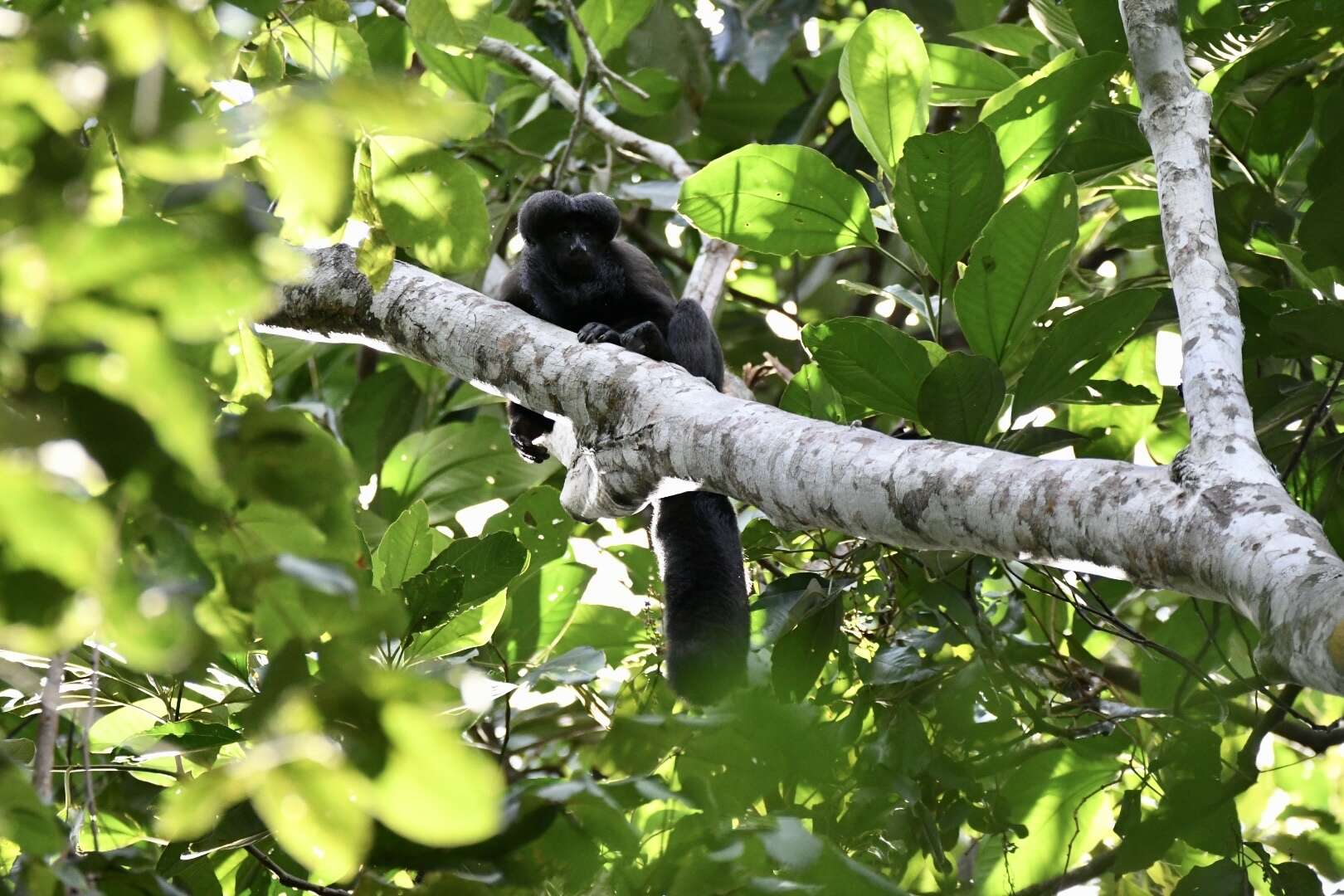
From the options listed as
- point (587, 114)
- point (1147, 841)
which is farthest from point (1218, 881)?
point (587, 114)

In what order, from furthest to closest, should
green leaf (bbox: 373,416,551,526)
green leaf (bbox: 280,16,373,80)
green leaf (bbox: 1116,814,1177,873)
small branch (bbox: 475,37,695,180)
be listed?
green leaf (bbox: 373,416,551,526), small branch (bbox: 475,37,695,180), green leaf (bbox: 1116,814,1177,873), green leaf (bbox: 280,16,373,80)

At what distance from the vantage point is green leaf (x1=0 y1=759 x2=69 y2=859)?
80cm

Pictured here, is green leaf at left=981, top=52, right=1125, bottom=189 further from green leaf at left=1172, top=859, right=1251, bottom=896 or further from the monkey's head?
the monkey's head

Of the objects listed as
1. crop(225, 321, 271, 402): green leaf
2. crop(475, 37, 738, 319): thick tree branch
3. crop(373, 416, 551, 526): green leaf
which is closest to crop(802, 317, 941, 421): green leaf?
crop(225, 321, 271, 402): green leaf

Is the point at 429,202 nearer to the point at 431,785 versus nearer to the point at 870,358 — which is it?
the point at 870,358

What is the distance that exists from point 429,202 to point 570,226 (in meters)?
2.44

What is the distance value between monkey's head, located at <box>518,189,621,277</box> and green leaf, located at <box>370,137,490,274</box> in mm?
2323

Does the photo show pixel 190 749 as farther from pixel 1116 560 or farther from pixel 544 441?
pixel 1116 560

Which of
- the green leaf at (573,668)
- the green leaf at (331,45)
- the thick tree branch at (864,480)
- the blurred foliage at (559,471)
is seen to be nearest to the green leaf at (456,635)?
the blurred foliage at (559,471)

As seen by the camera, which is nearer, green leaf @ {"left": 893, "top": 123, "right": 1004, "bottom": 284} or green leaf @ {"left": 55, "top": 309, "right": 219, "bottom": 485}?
green leaf @ {"left": 55, "top": 309, "right": 219, "bottom": 485}

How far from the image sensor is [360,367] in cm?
456

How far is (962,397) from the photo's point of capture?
1.93 meters

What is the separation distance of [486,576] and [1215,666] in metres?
1.73

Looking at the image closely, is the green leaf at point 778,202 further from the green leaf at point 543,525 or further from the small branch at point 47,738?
the small branch at point 47,738
